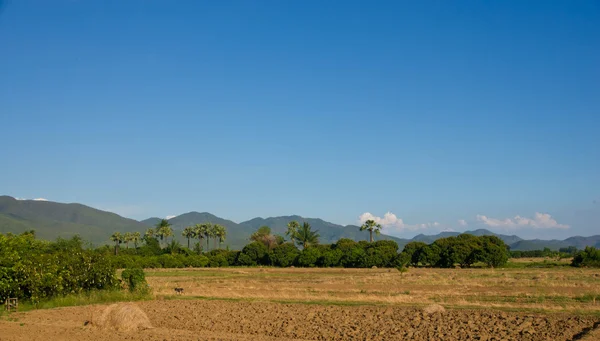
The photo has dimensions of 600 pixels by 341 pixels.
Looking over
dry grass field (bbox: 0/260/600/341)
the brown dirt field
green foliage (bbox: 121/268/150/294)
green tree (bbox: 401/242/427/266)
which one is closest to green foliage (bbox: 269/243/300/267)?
green tree (bbox: 401/242/427/266)

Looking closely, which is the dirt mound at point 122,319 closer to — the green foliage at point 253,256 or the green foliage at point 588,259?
the green foliage at point 588,259

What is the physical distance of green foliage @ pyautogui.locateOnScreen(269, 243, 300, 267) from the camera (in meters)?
96.6

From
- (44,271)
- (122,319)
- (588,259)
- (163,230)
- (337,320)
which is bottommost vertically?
(337,320)

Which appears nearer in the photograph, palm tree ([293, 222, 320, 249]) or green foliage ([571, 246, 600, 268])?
green foliage ([571, 246, 600, 268])

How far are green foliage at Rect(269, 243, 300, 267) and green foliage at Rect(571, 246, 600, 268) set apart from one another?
44021 mm

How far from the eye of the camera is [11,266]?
31.5 m

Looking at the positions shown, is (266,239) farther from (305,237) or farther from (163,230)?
(163,230)

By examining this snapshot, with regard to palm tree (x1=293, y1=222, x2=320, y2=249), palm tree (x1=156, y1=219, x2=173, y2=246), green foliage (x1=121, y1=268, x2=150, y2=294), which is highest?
palm tree (x1=156, y1=219, x2=173, y2=246)

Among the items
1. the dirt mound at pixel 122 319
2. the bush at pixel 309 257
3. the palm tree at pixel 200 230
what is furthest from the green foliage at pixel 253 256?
the dirt mound at pixel 122 319

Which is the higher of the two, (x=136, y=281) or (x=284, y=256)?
(x=284, y=256)

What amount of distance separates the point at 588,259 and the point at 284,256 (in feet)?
156

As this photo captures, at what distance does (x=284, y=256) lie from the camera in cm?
9769

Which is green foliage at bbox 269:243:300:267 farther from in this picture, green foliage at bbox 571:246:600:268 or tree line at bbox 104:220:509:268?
green foliage at bbox 571:246:600:268

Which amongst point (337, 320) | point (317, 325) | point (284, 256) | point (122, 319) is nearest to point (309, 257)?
point (284, 256)
